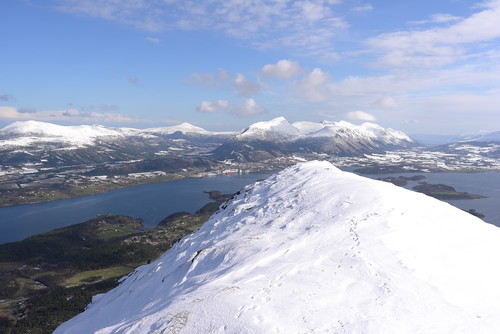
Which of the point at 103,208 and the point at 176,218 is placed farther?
the point at 103,208

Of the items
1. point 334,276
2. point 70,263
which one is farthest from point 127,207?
point 334,276

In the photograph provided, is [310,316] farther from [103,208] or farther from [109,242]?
[103,208]

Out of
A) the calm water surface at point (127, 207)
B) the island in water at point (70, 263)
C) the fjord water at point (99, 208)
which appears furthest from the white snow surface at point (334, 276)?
the fjord water at point (99, 208)

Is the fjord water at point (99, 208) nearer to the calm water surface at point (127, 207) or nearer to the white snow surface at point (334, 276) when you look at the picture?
the calm water surface at point (127, 207)

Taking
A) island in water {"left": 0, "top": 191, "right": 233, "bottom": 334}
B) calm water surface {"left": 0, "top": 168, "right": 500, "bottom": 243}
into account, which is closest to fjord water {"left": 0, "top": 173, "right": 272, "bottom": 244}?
calm water surface {"left": 0, "top": 168, "right": 500, "bottom": 243}

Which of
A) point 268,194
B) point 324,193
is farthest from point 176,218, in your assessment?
point 324,193

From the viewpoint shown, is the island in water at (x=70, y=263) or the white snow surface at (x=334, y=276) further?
the island in water at (x=70, y=263)
